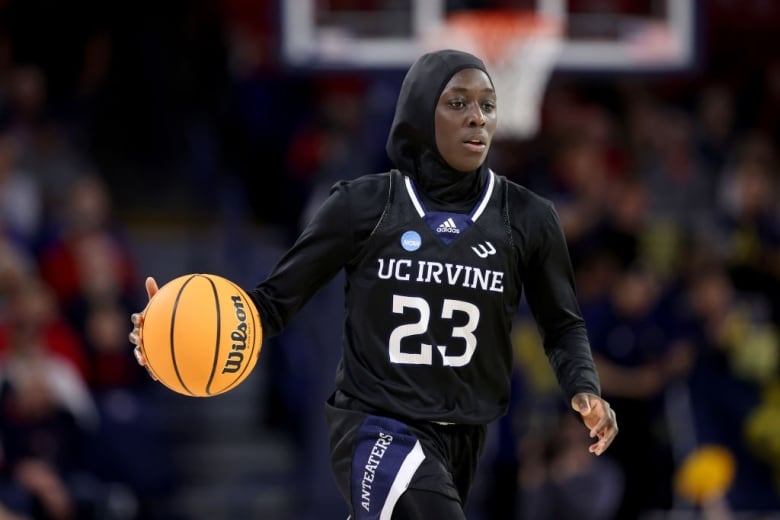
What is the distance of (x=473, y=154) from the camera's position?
4.84 m

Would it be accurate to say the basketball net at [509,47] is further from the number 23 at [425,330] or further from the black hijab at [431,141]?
the number 23 at [425,330]

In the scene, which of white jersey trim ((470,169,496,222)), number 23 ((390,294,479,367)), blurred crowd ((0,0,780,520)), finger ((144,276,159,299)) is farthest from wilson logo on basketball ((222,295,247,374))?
blurred crowd ((0,0,780,520))

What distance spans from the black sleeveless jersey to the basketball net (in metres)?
4.73

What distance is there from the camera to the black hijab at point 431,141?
192 inches

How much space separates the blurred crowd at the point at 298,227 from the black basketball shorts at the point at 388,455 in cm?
464

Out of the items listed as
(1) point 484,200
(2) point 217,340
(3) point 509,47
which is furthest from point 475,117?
(3) point 509,47

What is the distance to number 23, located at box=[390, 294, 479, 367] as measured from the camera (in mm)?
4742

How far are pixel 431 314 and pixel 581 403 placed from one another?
600mm

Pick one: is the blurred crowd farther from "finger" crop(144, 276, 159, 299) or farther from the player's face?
the player's face

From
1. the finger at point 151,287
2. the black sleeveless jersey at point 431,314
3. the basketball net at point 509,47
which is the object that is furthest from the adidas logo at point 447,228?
the basketball net at point 509,47

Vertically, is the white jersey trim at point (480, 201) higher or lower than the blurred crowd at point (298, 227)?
higher

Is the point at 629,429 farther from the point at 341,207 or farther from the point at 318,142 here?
the point at 341,207

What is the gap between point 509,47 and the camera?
31.8ft

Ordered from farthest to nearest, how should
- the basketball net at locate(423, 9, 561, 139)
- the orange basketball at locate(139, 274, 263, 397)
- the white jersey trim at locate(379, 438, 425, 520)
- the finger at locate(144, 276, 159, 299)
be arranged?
the basketball net at locate(423, 9, 561, 139)
the finger at locate(144, 276, 159, 299)
the orange basketball at locate(139, 274, 263, 397)
the white jersey trim at locate(379, 438, 425, 520)
